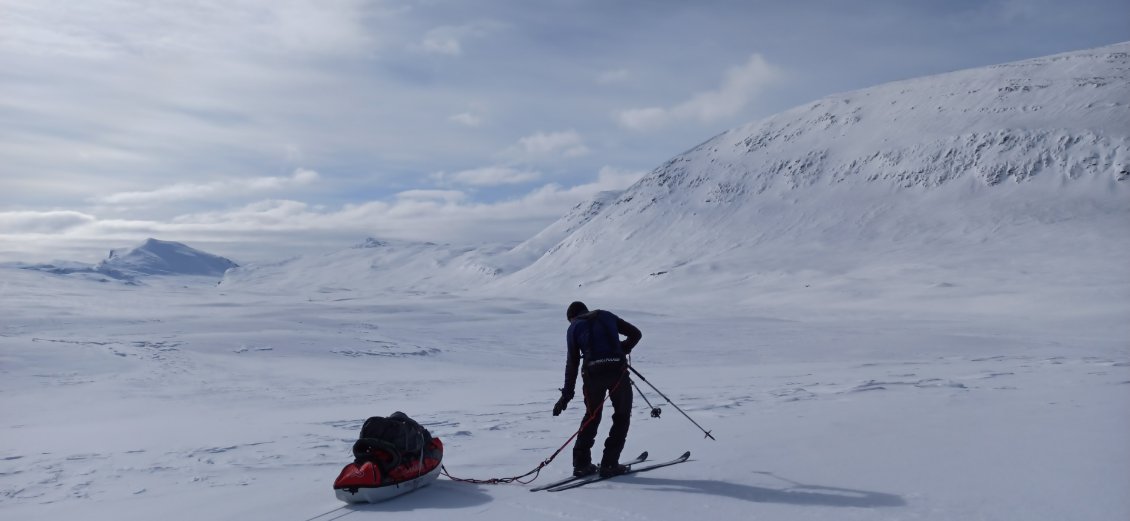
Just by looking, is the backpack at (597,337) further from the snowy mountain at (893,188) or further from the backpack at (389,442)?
the snowy mountain at (893,188)

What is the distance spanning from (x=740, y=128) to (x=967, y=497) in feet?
446

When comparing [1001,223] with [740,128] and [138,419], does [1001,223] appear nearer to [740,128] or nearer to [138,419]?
[740,128]

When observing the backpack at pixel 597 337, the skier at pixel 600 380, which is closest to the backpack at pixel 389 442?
the skier at pixel 600 380

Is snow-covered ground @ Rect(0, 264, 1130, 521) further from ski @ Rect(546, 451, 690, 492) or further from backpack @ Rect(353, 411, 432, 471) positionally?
backpack @ Rect(353, 411, 432, 471)

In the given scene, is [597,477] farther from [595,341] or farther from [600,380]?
[595,341]

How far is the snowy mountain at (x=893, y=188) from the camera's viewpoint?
7525 centimetres

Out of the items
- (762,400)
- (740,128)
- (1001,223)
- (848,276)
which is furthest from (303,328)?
(740,128)

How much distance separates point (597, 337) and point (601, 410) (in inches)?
27.6

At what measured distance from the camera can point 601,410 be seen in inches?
287

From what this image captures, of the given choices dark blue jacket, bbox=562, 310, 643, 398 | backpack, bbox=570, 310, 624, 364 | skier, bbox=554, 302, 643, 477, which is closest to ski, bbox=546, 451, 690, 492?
skier, bbox=554, 302, 643, 477

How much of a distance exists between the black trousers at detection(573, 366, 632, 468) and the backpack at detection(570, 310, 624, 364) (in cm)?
14

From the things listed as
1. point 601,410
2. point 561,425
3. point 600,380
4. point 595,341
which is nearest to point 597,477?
point 601,410

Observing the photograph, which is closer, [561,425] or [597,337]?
[597,337]

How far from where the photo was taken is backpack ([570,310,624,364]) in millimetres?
7250
